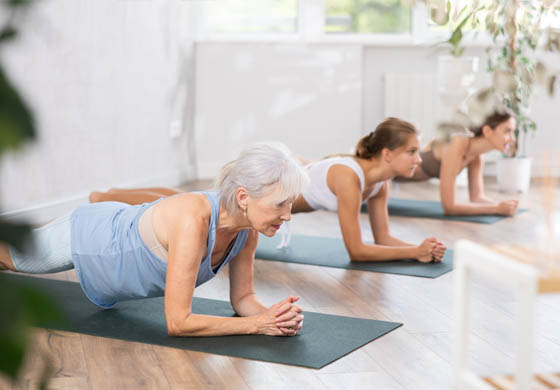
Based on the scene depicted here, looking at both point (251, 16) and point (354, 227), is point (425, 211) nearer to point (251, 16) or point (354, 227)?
point (354, 227)

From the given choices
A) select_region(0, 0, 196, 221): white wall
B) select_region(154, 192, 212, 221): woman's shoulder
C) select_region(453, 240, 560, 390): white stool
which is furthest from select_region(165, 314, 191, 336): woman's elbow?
select_region(0, 0, 196, 221): white wall

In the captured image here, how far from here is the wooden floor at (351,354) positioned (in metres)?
2.04

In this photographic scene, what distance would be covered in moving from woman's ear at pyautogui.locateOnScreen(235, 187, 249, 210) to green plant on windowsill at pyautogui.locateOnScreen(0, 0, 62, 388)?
166 cm

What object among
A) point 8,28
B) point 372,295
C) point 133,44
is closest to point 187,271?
point 372,295

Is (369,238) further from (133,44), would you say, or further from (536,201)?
(133,44)

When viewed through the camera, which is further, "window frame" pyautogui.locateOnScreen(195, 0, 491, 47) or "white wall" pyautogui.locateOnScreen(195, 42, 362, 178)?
"window frame" pyautogui.locateOnScreen(195, 0, 491, 47)

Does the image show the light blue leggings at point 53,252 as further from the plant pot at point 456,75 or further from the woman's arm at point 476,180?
the plant pot at point 456,75

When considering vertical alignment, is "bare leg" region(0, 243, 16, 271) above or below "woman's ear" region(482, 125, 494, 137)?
below

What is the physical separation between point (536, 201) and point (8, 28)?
5.17 m

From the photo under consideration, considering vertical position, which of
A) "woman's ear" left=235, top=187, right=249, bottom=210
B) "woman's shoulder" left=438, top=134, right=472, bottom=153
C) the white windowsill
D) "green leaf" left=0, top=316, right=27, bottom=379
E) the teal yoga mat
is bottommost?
the teal yoga mat

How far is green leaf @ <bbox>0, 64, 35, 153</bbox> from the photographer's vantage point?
494mm

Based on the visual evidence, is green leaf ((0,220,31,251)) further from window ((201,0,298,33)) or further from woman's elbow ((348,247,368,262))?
window ((201,0,298,33))

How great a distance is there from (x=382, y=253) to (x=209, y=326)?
131cm

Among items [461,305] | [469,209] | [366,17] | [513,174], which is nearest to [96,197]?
[469,209]
